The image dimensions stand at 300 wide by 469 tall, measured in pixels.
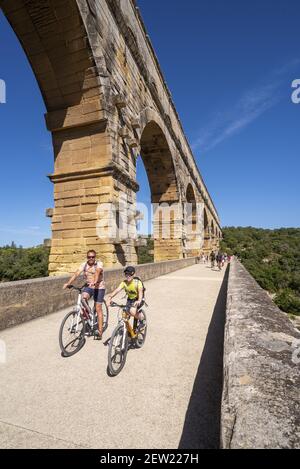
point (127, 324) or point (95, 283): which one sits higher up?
point (95, 283)

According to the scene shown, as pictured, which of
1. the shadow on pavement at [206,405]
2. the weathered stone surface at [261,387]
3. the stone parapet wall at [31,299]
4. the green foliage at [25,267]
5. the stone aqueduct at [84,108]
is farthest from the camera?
the green foliage at [25,267]

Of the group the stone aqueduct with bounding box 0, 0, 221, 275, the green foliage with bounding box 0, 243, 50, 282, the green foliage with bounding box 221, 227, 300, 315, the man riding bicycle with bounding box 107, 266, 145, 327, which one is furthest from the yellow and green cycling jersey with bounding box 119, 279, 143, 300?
the green foliage with bounding box 0, 243, 50, 282

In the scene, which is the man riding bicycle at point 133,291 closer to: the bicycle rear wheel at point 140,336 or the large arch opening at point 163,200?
the bicycle rear wheel at point 140,336

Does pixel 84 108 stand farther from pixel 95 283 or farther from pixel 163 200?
pixel 163 200

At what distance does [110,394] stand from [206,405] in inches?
30.7

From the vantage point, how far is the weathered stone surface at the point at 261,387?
3.38 ft

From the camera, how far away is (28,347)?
10.7 feet

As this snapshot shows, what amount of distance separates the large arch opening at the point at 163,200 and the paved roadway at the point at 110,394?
13.4m

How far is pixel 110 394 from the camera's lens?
87.8 inches

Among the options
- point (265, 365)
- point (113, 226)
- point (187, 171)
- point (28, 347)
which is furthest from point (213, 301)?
point (187, 171)

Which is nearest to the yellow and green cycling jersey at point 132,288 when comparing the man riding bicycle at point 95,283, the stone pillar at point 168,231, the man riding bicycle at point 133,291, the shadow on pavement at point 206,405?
the man riding bicycle at point 133,291

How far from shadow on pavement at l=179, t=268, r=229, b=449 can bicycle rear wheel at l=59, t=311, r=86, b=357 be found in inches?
59.0

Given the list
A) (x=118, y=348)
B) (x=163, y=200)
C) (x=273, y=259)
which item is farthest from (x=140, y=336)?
(x=273, y=259)

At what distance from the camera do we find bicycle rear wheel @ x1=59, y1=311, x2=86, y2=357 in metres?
3.24
